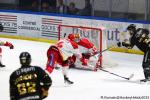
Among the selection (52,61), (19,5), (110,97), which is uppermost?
(19,5)

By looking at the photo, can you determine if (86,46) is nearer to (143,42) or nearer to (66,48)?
(66,48)

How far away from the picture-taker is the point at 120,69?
35.2 ft

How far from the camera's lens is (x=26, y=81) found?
5.25 metres

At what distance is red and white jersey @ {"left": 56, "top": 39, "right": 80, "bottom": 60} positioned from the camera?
8.85 metres

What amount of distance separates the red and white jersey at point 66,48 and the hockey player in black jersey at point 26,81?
11.4 ft

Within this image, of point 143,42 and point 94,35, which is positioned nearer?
point 143,42

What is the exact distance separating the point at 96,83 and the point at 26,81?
4.19 meters

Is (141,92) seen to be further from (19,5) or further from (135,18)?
(19,5)

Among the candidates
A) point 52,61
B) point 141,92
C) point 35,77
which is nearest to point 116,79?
point 141,92

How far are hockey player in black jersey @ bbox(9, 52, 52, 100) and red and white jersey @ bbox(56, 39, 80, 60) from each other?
3.49 metres

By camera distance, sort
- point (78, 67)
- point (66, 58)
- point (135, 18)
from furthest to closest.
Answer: point (135, 18) → point (78, 67) → point (66, 58)

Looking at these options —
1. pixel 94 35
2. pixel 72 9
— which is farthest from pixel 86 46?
pixel 72 9

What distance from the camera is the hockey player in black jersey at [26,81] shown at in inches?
206

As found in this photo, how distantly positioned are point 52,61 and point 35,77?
3330 mm
